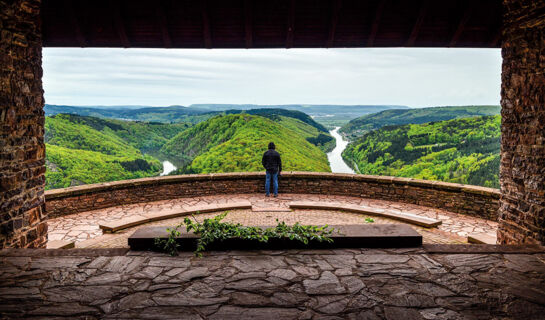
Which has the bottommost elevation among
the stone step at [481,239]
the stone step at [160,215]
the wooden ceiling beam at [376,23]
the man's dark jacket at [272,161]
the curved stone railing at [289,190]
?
the stone step at [160,215]

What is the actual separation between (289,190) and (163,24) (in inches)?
223

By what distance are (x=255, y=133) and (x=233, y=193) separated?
2599 centimetres

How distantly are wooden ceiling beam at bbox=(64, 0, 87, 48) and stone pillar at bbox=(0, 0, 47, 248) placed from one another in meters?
1.37

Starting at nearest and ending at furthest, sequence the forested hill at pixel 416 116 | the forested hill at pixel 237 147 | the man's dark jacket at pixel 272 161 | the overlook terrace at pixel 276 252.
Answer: the overlook terrace at pixel 276 252
the man's dark jacket at pixel 272 161
the forested hill at pixel 237 147
the forested hill at pixel 416 116

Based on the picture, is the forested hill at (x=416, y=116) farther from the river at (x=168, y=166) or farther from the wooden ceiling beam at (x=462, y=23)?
the wooden ceiling beam at (x=462, y=23)

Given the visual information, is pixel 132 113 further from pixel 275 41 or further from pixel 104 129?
pixel 275 41

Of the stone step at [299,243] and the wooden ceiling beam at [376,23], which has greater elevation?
the wooden ceiling beam at [376,23]

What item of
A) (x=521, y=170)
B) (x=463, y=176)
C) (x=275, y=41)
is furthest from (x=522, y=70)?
(x=463, y=176)

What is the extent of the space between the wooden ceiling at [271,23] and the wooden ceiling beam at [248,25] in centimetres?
2

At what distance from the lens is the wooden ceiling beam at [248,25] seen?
5.53 metres

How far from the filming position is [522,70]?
13.8 ft

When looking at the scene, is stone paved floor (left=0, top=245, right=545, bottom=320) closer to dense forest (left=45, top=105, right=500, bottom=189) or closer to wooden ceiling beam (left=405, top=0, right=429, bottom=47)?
wooden ceiling beam (left=405, top=0, right=429, bottom=47)

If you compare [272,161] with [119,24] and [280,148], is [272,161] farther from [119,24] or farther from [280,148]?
[280,148]

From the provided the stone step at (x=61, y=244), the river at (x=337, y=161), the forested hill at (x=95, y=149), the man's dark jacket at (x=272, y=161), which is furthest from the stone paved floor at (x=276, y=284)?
the river at (x=337, y=161)
